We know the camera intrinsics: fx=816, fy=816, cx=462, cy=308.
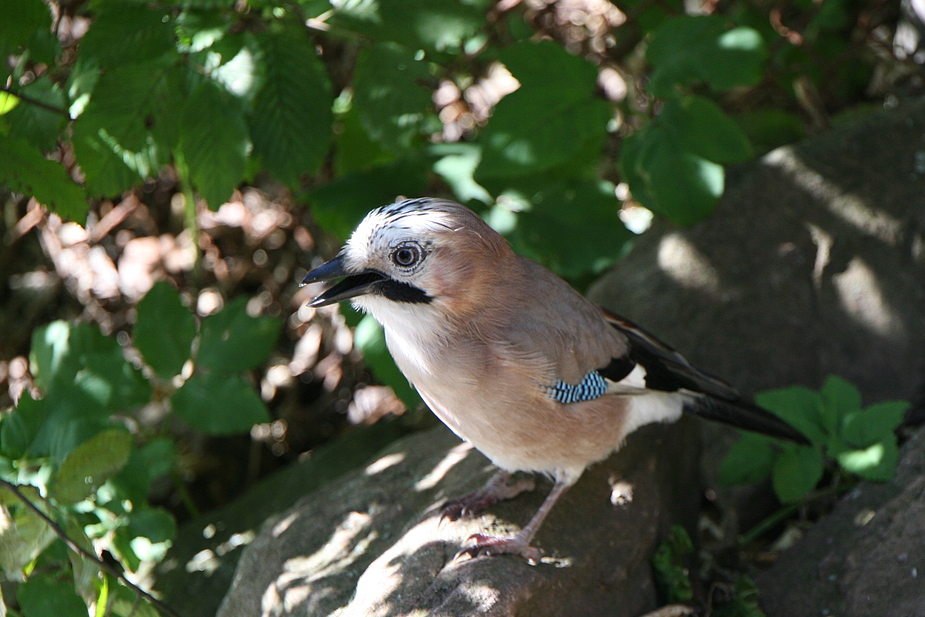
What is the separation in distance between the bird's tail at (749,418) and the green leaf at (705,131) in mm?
948

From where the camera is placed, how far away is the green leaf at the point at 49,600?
88.9 inches

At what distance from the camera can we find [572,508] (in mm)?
2818

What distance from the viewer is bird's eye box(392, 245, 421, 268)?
7.91ft

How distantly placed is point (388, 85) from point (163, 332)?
1364 millimetres

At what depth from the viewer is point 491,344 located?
2555 millimetres

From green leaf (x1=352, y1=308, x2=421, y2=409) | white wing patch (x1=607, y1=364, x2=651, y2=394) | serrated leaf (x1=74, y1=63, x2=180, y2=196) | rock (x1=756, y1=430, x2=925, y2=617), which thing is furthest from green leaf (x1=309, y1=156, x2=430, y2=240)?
rock (x1=756, y1=430, x2=925, y2=617)

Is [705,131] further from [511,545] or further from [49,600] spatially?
[49,600]

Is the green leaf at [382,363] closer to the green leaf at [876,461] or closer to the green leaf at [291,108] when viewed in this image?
the green leaf at [291,108]

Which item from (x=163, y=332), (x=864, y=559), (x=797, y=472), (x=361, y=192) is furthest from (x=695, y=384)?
(x=163, y=332)

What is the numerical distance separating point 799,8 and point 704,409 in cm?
264

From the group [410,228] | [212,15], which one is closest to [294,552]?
[410,228]

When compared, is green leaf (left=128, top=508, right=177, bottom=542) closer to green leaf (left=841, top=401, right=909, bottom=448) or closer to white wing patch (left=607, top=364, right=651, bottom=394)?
white wing patch (left=607, top=364, right=651, bottom=394)

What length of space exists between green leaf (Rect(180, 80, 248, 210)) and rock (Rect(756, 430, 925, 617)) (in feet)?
7.62

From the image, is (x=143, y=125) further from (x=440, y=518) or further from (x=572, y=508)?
(x=572, y=508)
